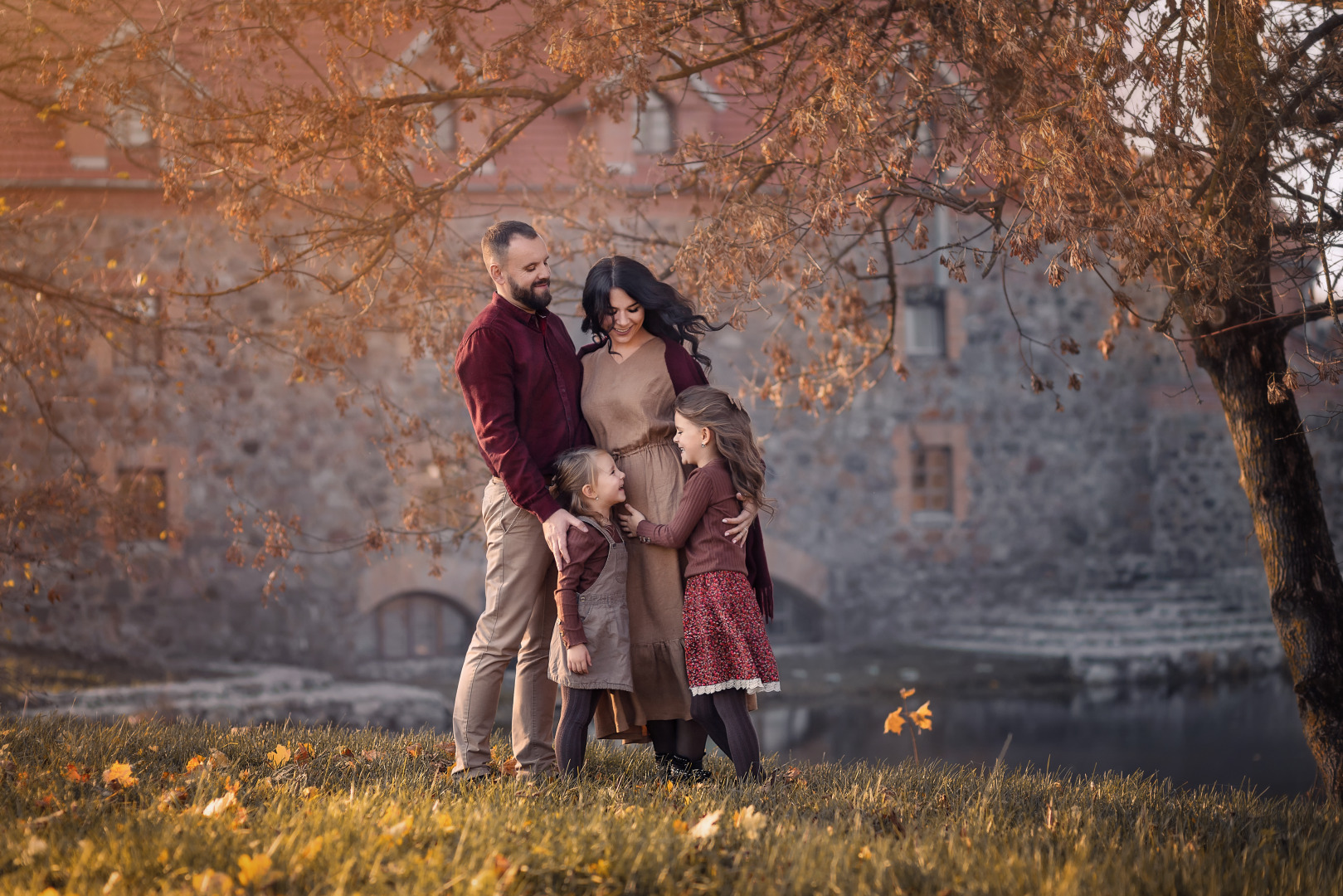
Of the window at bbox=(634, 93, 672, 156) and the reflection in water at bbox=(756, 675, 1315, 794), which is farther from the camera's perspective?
the window at bbox=(634, 93, 672, 156)

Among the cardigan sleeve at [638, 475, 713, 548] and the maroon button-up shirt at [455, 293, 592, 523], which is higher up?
the maroon button-up shirt at [455, 293, 592, 523]

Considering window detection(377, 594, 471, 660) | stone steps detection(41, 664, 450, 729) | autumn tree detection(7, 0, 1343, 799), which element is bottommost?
stone steps detection(41, 664, 450, 729)

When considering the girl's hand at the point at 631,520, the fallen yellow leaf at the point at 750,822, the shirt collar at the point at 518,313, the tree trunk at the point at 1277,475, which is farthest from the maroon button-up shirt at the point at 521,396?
the tree trunk at the point at 1277,475

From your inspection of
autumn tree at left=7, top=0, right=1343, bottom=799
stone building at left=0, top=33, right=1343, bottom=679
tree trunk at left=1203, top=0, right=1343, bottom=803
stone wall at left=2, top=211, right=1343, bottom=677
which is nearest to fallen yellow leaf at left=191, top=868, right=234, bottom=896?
autumn tree at left=7, top=0, right=1343, bottom=799

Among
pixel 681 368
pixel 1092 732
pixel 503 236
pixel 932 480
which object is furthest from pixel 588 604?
pixel 932 480

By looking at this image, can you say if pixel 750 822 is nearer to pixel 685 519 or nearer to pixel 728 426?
pixel 685 519

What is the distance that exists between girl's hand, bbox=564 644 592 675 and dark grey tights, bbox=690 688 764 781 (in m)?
0.37

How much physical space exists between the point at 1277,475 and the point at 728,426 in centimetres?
253

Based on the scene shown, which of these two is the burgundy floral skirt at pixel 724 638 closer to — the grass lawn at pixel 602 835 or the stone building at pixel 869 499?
the grass lawn at pixel 602 835

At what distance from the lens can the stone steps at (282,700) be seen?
368 inches

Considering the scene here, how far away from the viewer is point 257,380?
1224 cm

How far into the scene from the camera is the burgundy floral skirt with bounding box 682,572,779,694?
3.24 meters

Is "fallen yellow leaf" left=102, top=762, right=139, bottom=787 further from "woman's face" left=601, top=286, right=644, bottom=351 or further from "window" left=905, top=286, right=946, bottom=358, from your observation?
"window" left=905, top=286, right=946, bottom=358

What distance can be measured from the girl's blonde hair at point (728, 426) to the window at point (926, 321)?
11.3 meters
